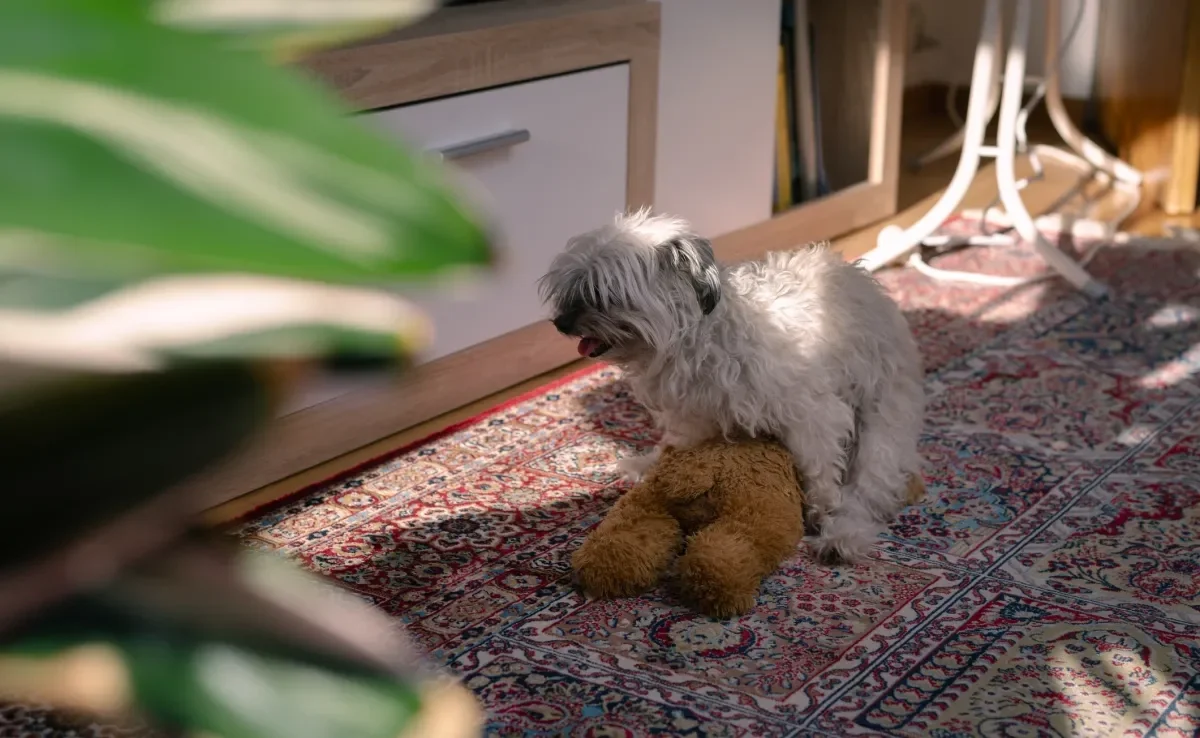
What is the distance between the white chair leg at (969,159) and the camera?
10.2 ft

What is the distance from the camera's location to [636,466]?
2057 millimetres

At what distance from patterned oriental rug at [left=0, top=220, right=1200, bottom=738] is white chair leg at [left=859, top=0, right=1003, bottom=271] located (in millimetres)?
623

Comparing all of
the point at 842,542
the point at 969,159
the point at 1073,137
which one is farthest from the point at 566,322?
the point at 1073,137

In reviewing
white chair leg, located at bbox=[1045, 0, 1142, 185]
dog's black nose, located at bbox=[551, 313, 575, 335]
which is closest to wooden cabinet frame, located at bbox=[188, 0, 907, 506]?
dog's black nose, located at bbox=[551, 313, 575, 335]

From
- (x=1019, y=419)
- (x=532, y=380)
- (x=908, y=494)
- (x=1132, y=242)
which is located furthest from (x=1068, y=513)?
(x=1132, y=242)

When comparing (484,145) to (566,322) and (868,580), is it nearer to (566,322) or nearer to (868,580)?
(566,322)

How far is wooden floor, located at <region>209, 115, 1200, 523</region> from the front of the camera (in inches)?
82.4

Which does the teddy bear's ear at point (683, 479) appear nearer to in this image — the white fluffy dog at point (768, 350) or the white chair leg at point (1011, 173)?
the white fluffy dog at point (768, 350)

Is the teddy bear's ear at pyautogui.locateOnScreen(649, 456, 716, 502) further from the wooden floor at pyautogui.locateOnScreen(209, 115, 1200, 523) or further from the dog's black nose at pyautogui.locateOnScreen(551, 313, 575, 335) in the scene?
the wooden floor at pyautogui.locateOnScreen(209, 115, 1200, 523)

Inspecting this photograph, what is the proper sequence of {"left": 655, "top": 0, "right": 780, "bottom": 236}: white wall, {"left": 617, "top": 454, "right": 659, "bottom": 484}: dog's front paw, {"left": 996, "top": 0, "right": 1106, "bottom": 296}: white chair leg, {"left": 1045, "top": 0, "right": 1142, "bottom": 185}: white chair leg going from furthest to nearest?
1. {"left": 1045, "top": 0, "right": 1142, "bottom": 185}: white chair leg
2. {"left": 996, "top": 0, "right": 1106, "bottom": 296}: white chair leg
3. {"left": 655, "top": 0, "right": 780, "bottom": 236}: white wall
4. {"left": 617, "top": 454, "right": 659, "bottom": 484}: dog's front paw

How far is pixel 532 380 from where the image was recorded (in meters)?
2.59

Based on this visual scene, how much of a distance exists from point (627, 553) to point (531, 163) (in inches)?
36.5

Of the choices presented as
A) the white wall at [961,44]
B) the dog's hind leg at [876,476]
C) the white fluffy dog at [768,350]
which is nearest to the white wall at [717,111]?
the white fluffy dog at [768,350]

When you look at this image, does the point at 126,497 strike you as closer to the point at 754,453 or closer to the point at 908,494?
the point at 754,453
